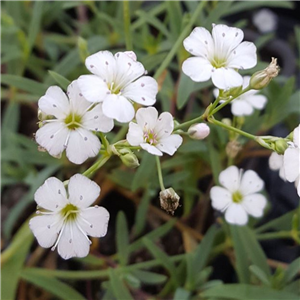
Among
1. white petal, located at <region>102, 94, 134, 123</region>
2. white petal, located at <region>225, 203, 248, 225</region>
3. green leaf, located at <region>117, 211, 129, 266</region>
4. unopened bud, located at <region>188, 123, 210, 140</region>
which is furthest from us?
green leaf, located at <region>117, 211, 129, 266</region>

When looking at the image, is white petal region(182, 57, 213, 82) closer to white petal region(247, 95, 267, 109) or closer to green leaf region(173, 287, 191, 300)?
white petal region(247, 95, 267, 109)

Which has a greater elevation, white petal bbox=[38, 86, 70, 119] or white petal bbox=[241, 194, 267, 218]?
white petal bbox=[38, 86, 70, 119]

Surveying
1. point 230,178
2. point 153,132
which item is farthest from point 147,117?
point 230,178

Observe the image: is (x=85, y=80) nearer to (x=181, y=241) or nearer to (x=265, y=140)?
(x=265, y=140)

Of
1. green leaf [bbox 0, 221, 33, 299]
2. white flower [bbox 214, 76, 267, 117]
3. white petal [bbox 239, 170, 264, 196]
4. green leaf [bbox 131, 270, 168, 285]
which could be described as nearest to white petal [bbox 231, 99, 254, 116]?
white flower [bbox 214, 76, 267, 117]

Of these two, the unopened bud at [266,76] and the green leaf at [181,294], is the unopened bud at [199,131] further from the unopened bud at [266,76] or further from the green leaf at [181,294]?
the green leaf at [181,294]

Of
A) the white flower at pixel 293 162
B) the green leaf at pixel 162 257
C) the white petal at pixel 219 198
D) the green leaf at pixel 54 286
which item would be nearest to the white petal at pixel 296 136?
the white flower at pixel 293 162
